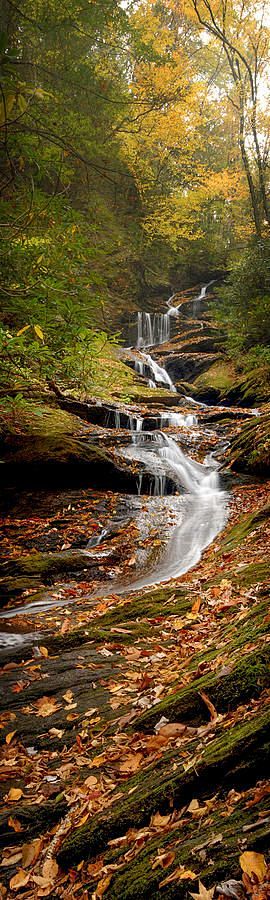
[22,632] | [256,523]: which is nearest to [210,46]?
[256,523]

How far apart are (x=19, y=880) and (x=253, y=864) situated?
43.2 inches

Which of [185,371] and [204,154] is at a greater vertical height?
[204,154]

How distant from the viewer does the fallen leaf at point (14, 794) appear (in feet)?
7.19

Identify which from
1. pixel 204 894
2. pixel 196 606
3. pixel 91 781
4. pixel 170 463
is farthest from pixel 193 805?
pixel 170 463

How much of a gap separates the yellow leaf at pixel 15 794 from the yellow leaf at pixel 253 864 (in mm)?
1386

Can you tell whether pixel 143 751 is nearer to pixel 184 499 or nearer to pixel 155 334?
pixel 184 499

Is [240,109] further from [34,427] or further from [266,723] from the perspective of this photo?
[266,723]

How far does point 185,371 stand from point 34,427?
1105cm

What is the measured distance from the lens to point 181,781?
169 centimetres

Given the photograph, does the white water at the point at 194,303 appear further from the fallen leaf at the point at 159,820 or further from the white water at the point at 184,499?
the fallen leaf at the point at 159,820

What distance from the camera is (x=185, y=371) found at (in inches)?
730

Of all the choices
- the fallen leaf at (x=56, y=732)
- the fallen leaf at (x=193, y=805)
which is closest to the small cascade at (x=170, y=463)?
the fallen leaf at (x=56, y=732)

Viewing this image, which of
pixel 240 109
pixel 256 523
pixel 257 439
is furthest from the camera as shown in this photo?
pixel 240 109

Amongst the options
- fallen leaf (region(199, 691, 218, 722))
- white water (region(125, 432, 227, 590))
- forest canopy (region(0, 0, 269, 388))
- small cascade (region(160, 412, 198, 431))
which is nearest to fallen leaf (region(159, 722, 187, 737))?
fallen leaf (region(199, 691, 218, 722))
